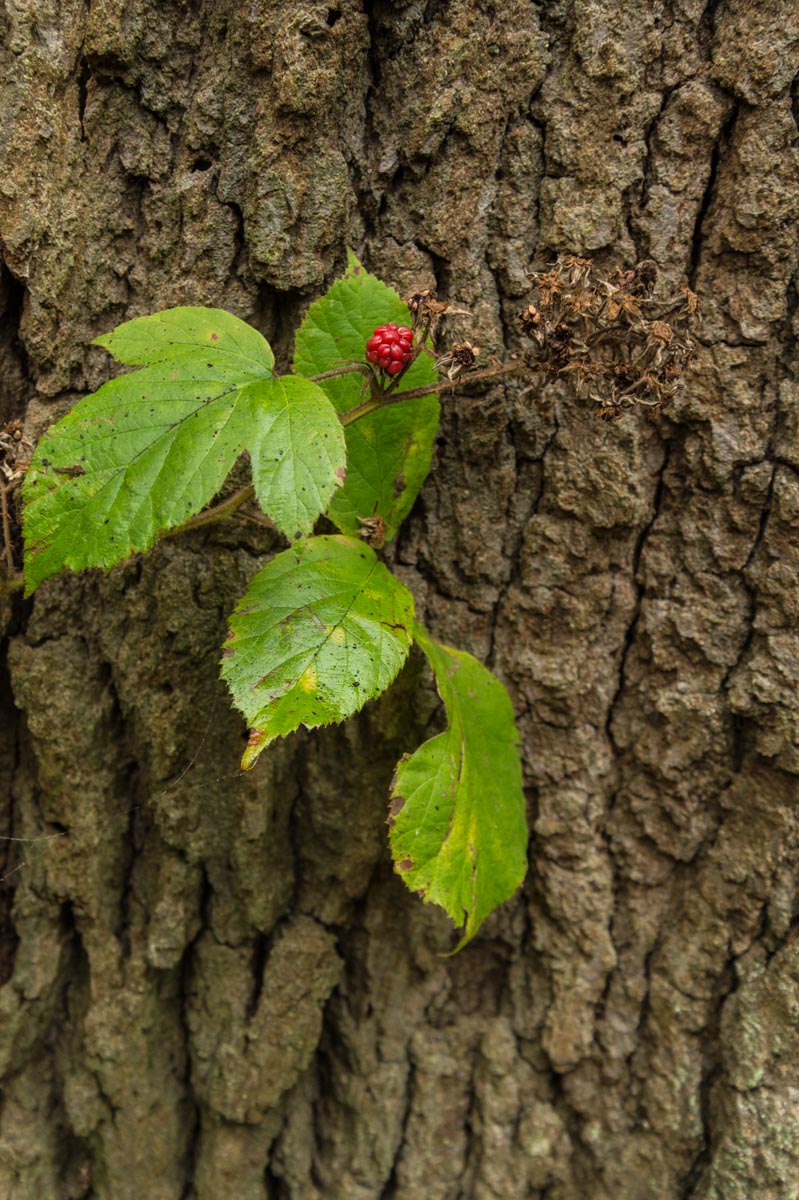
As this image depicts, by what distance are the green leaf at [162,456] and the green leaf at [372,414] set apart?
0.48 ft

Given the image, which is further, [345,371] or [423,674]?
[423,674]

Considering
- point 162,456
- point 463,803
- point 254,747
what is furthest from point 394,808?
point 162,456

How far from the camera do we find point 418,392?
1.12m

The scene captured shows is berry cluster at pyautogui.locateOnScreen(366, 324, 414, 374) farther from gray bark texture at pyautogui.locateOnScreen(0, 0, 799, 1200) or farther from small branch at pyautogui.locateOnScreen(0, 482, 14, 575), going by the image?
small branch at pyautogui.locateOnScreen(0, 482, 14, 575)

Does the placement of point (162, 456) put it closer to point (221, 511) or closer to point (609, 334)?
point (221, 511)

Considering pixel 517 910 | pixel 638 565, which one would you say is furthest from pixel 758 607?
pixel 517 910

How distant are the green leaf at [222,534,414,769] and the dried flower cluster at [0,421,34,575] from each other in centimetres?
41

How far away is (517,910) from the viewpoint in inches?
57.8

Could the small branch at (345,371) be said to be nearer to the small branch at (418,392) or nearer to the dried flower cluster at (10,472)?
the small branch at (418,392)

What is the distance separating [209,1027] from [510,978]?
0.60 meters

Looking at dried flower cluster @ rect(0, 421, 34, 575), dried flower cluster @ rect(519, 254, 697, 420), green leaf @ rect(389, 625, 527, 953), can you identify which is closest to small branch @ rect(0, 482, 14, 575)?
dried flower cluster @ rect(0, 421, 34, 575)

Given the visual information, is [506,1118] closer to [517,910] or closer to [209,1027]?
[517,910]

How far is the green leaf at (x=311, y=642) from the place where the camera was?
985 mm

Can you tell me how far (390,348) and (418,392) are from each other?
10 centimetres
